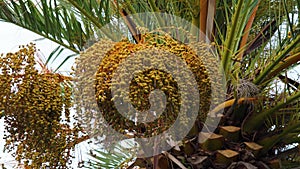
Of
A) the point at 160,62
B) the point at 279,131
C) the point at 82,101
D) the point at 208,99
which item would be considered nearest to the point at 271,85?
the point at 279,131

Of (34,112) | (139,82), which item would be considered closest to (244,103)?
(139,82)

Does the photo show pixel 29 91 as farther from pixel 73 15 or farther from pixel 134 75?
pixel 73 15

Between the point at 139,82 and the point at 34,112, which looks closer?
the point at 139,82

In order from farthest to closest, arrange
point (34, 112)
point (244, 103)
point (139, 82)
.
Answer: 1. point (244, 103)
2. point (34, 112)
3. point (139, 82)

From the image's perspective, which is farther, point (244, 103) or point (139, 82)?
point (244, 103)

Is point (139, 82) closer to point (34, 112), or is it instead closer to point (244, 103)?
point (34, 112)

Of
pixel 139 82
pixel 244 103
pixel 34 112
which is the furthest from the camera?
pixel 244 103
